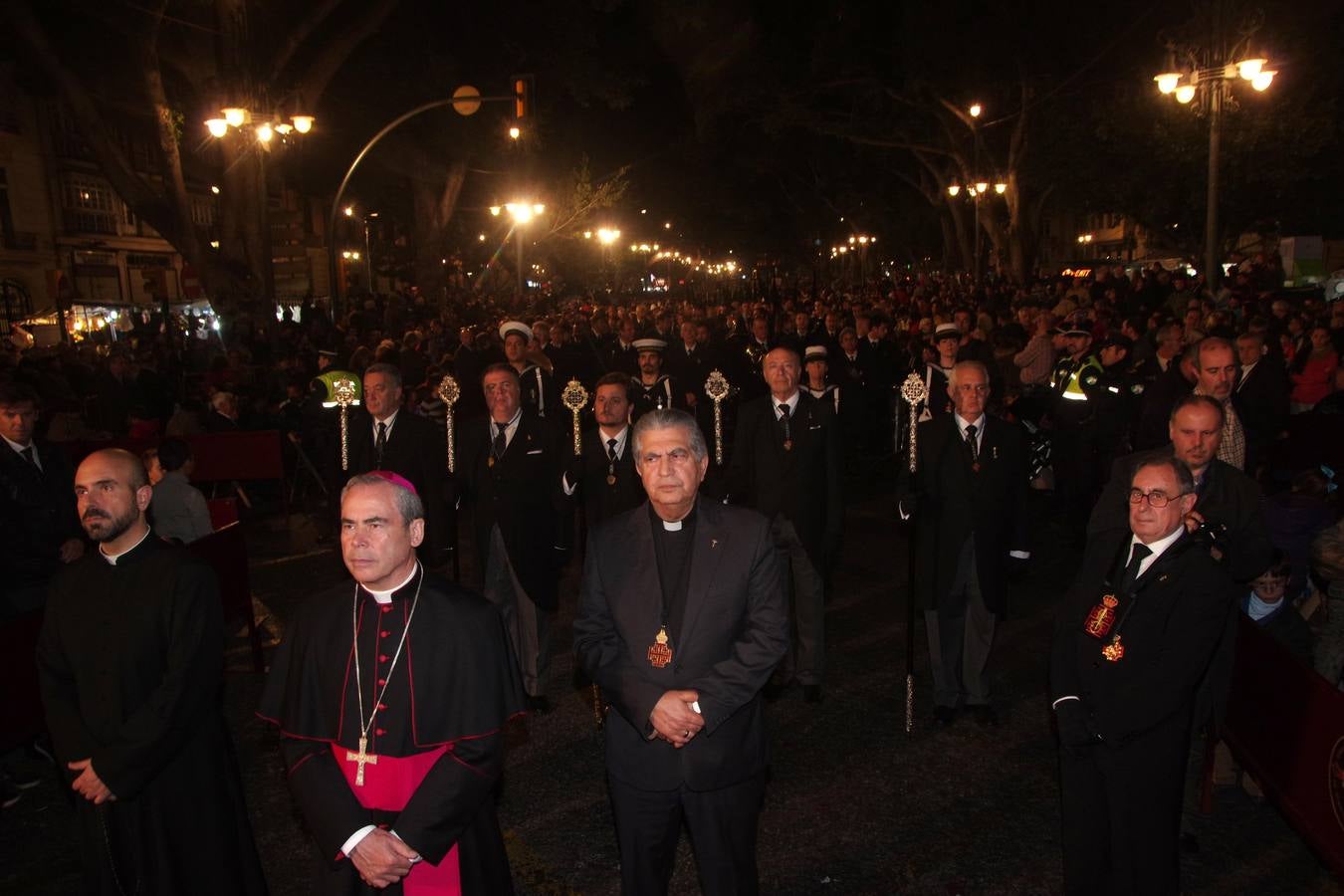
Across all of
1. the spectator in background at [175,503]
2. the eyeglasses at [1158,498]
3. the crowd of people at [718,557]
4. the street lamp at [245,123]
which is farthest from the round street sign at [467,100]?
the eyeglasses at [1158,498]

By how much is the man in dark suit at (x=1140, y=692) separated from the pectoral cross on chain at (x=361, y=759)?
2667 mm

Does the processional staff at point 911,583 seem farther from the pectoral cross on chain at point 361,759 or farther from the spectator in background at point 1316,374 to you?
the spectator in background at point 1316,374

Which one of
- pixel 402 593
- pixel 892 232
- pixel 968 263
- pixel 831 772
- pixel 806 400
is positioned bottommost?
pixel 831 772

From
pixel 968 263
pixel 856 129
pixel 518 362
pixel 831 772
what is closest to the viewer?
pixel 831 772

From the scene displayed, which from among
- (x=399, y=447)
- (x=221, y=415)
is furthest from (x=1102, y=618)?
(x=221, y=415)

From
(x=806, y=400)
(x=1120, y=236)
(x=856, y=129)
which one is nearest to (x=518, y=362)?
(x=806, y=400)

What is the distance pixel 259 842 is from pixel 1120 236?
258 ft

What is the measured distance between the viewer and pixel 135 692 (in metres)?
3.78

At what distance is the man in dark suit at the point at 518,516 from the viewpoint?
6355mm

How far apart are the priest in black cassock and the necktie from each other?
2.48m

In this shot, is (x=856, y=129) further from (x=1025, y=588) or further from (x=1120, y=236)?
(x=1120, y=236)

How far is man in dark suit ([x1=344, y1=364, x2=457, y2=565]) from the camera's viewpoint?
260 inches

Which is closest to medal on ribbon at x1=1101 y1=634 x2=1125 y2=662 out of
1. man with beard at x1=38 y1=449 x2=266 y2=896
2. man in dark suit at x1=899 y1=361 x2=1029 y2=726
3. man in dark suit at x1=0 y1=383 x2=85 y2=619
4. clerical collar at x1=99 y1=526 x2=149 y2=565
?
man in dark suit at x1=899 y1=361 x2=1029 y2=726

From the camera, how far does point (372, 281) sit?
6119 centimetres
